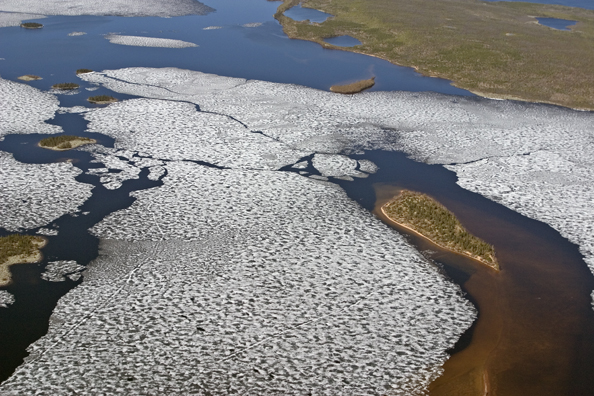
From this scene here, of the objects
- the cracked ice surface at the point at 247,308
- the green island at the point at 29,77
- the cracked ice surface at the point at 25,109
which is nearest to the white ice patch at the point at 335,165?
the cracked ice surface at the point at 247,308

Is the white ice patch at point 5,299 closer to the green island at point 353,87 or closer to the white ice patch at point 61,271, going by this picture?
the white ice patch at point 61,271

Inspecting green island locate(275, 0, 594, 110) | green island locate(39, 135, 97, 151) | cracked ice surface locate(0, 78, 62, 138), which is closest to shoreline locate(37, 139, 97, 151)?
green island locate(39, 135, 97, 151)

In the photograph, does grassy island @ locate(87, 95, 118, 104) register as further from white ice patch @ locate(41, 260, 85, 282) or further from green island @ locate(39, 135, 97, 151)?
white ice patch @ locate(41, 260, 85, 282)

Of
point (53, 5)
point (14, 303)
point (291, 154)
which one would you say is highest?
point (53, 5)

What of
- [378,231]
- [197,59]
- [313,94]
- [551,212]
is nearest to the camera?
[378,231]

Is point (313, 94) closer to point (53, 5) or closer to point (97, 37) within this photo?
point (97, 37)

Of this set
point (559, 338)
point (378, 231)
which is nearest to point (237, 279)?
point (378, 231)
